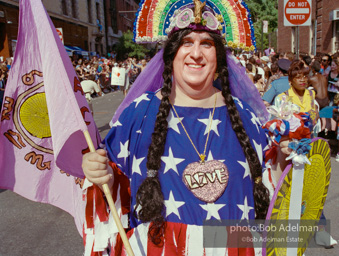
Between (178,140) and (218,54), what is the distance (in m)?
0.53

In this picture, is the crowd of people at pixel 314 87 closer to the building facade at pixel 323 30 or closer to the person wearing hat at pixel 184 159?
the person wearing hat at pixel 184 159

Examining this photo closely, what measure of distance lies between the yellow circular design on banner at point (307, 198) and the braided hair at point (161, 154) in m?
0.14

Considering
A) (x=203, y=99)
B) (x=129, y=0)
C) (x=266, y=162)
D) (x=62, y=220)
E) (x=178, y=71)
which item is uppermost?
(x=129, y=0)

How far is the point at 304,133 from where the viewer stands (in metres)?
1.86

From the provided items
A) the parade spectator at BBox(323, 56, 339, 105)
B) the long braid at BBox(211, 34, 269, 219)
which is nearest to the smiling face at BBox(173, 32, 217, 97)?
the long braid at BBox(211, 34, 269, 219)

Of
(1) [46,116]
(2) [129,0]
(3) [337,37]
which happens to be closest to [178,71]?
(1) [46,116]

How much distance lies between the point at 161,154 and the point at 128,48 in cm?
3586

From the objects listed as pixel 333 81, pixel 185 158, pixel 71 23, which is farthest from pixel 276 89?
pixel 71 23

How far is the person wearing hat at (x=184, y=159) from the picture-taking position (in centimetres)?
187

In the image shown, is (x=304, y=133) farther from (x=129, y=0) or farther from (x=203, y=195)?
(x=129, y=0)

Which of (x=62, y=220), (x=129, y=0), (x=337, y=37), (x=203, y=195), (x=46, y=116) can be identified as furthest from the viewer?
(x=129, y=0)

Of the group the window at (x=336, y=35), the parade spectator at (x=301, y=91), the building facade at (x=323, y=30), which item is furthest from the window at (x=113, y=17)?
the parade spectator at (x=301, y=91)

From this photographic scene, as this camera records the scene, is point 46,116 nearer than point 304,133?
No

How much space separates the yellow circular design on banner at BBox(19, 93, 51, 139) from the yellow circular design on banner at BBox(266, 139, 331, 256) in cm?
142
